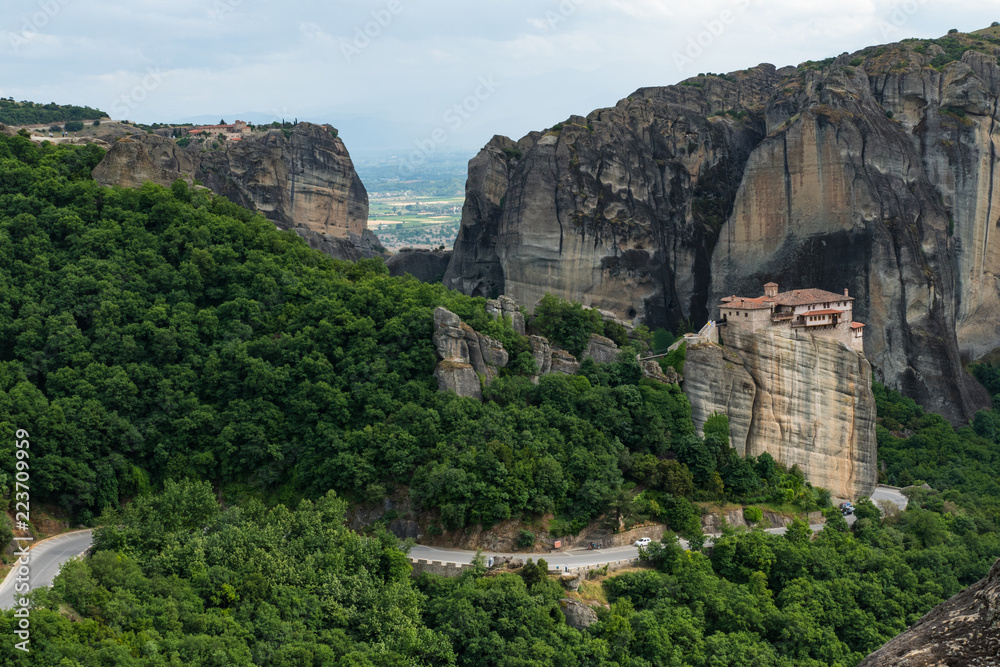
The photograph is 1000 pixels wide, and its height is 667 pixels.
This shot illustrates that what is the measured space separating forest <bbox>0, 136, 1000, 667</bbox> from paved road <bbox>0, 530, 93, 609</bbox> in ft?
4.42

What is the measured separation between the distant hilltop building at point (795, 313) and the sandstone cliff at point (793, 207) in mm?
16520

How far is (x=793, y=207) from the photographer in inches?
2544

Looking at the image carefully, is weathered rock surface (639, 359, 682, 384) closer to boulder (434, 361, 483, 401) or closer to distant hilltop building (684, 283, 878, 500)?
distant hilltop building (684, 283, 878, 500)

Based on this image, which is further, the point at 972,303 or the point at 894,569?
the point at 972,303

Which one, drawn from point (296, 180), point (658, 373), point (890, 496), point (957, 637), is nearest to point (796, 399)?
point (658, 373)

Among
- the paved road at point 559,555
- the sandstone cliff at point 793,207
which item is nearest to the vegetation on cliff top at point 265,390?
the paved road at point 559,555

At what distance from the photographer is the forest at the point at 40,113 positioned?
7425cm

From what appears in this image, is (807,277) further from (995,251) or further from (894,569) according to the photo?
(894,569)

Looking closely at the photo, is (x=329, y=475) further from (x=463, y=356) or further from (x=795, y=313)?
(x=795, y=313)

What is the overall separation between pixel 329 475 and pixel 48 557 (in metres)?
9.72

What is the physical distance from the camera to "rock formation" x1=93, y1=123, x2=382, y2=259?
7056 centimetres

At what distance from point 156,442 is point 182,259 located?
35.3 ft

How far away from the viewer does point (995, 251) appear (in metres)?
68.0

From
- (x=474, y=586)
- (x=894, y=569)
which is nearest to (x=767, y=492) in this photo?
(x=894, y=569)
